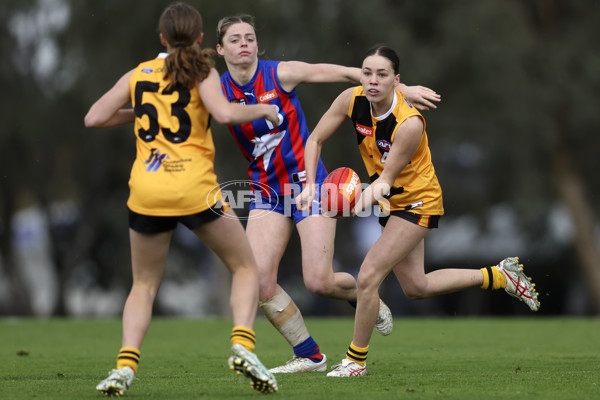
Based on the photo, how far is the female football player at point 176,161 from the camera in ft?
16.4

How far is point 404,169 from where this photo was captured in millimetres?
6461

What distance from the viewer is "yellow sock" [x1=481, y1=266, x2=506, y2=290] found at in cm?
727

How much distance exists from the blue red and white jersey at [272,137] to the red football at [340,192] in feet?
1.20

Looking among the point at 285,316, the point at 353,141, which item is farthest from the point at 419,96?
the point at 353,141

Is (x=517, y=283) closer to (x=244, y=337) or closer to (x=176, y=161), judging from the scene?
(x=244, y=337)

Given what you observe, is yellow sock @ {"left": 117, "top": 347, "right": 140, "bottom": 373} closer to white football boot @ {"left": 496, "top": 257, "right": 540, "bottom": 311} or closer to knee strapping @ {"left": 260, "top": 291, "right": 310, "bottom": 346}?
knee strapping @ {"left": 260, "top": 291, "right": 310, "bottom": 346}

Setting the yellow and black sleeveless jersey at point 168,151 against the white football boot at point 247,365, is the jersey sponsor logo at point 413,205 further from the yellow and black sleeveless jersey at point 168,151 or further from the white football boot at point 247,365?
the white football boot at point 247,365

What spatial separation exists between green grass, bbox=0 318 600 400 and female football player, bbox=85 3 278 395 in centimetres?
42

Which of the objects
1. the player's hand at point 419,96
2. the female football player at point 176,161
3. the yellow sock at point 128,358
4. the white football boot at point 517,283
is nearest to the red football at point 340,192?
the player's hand at point 419,96

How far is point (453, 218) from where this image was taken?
23594mm

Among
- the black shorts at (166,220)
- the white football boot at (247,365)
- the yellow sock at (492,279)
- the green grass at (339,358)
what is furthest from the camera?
the yellow sock at (492,279)

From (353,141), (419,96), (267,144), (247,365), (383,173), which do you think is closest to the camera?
(247,365)

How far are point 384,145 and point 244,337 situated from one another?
191 centimetres

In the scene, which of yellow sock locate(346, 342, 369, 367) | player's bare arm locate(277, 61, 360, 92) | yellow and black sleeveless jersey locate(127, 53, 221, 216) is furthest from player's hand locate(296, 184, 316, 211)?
yellow and black sleeveless jersey locate(127, 53, 221, 216)
